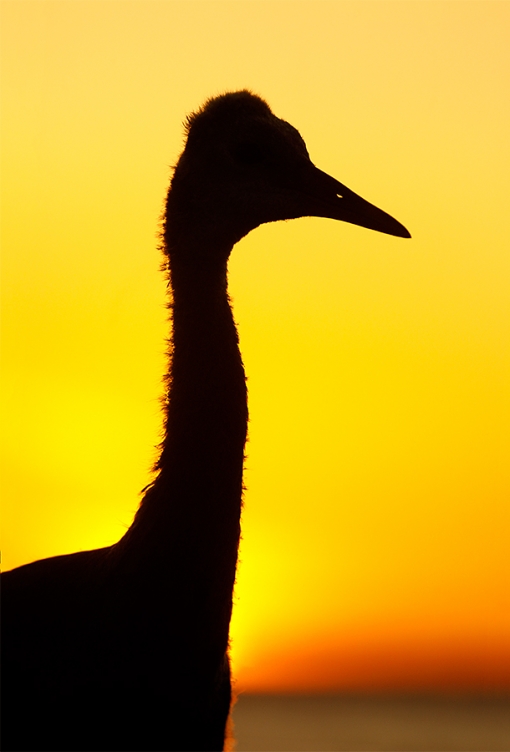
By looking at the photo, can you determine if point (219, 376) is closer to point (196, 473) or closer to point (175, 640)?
point (196, 473)

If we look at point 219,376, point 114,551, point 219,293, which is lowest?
point 114,551

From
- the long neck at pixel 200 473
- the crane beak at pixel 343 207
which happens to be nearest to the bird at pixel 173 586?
the long neck at pixel 200 473

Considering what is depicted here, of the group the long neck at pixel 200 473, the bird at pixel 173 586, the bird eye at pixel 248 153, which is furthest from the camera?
the bird eye at pixel 248 153

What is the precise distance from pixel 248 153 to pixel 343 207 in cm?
47

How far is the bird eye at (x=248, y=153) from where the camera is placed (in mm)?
4902

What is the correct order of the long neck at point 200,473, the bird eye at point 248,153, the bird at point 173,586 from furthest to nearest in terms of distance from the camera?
the bird eye at point 248,153 < the long neck at point 200,473 < the bird at point 173,586

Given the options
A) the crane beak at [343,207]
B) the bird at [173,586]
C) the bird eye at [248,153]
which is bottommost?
the bird at [173,586]

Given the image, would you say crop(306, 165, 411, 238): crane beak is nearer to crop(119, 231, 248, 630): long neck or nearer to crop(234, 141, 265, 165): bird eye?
crop(234, 141, 265, 165): bird eye

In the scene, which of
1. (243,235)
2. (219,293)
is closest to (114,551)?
(219,293)

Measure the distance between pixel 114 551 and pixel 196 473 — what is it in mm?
513

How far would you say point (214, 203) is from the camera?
4766 millimetres

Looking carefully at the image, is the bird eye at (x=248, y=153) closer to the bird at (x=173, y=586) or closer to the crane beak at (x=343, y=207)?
the bird at (x=173, y=586)

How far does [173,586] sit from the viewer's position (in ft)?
14.4

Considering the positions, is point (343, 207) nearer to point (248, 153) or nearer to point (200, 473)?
point (248, 153)
